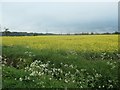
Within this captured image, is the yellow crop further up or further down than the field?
further up

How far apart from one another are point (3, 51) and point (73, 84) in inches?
311

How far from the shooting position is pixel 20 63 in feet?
63.3

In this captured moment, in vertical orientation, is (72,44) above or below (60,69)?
above

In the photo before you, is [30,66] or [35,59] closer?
[30,66]

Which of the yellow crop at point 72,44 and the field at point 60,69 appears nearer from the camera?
the field at point 60,69

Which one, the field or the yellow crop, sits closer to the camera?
the field

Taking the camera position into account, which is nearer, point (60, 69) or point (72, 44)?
point (60, 69)

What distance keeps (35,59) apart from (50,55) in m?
0.81

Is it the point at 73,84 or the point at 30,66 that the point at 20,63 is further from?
the point at 73,84

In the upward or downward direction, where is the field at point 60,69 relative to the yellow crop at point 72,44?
downward

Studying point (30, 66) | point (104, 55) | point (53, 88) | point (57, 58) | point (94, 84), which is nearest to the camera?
point (53, 88)

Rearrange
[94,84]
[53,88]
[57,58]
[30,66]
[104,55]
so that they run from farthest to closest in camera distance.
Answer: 1. [104,55]
2. [57,58]
3. [30,66]
4. [94,84]
5. [53,88]

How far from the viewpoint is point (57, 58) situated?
63.0 feet

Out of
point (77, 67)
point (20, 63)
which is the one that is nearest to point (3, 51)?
point (20, 63)
